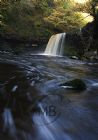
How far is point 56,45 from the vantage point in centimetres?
1808

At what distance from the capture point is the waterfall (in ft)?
58.5

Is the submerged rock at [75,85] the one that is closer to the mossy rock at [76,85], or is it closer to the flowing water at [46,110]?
the mossy rock at [76,85]

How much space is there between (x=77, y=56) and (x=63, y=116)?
38.8 ft

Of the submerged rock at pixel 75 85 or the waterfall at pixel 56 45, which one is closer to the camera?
the submerged rock at pixel 75 85

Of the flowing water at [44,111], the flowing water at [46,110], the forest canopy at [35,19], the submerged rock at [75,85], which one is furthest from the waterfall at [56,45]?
the submerged rock at [75,85]

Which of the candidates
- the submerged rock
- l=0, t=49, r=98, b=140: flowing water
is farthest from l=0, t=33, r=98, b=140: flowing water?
the submerged rock

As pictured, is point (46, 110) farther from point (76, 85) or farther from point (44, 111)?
point (76, 85)

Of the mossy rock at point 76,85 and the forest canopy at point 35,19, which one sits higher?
the forest canopy at point 35,19

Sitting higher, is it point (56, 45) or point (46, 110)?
point (56, 45)

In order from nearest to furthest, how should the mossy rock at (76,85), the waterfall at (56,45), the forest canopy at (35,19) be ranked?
the mossy rock at (76,85), the waterfall at (56,45), the forest canopy at (35,19)

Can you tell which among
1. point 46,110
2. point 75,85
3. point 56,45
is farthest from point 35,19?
point 46,110

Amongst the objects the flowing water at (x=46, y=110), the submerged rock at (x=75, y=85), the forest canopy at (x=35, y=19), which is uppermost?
the forest canopy at (x=35, y=19)

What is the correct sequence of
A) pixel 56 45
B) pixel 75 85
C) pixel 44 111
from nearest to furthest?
pixel 44 111 < pixel 75 85 < pixel 56 45

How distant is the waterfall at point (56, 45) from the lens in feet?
58.5
